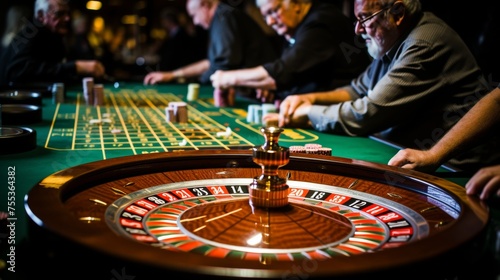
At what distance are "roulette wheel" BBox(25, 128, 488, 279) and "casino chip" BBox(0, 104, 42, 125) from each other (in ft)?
5.73

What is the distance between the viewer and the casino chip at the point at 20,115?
10.1ft

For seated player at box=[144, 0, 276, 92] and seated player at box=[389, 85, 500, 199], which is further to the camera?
seated player at box=[144, 0, 276, 92]

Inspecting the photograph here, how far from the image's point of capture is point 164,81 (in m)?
6.77

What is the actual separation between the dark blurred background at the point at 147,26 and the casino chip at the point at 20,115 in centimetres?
282

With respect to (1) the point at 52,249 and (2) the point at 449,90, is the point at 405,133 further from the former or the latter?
(1) the point at 52,249

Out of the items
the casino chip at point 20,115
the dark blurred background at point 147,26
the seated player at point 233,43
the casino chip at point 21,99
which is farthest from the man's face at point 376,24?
the seated player at point 233,43

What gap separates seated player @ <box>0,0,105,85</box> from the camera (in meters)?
5.70

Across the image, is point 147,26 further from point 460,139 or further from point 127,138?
point 460,139

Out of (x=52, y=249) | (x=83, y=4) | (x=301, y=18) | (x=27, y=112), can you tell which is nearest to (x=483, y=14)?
(x=301, y=18)

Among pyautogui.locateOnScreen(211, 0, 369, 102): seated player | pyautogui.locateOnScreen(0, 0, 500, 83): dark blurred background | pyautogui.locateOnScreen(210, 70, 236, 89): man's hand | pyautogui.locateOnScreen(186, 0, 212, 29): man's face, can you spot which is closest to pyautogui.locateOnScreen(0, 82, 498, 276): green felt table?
pyautogui.locateOnScreen(210, 70, 236, 89): man's hand

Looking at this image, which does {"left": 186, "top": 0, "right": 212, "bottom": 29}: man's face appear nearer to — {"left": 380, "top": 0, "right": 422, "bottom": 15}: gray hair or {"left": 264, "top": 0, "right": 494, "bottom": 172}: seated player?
{"left": 264, "top": 0, "right": 494, "bottom": 172}: seated player

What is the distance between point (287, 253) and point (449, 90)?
2117 mm

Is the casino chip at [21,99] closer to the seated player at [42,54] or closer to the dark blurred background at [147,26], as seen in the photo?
the seated player at [42,54]

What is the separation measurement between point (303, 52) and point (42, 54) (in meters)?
3.05
